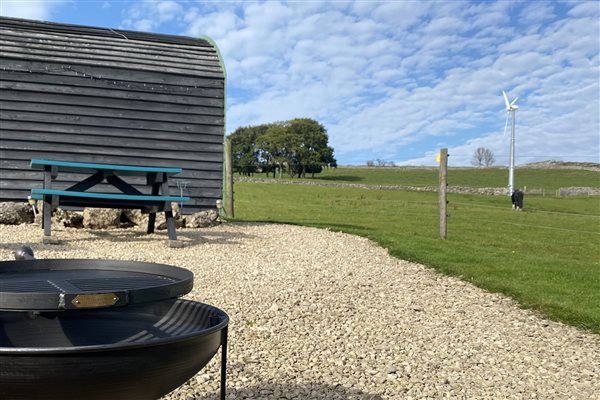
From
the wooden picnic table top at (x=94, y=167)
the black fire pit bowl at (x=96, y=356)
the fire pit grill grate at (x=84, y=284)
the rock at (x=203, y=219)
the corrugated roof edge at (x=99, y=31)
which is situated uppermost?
the corrugated roof edge at (x=99, y=31)

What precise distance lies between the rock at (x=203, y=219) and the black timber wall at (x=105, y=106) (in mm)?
1025

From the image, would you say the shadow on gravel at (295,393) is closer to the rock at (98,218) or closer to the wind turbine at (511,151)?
the rock at (98,218)

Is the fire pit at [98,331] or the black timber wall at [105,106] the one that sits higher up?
the black timber wall at [105,106]

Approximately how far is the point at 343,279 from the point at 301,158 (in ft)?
252

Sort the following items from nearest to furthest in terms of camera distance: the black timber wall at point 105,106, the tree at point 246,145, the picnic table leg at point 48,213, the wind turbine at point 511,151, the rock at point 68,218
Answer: the picnic table leg at point 48,213 → the rock at point 68,218 → the black timber wall at point 105,106 → the wind turbine at point 511,151 → the tree at point 246,145

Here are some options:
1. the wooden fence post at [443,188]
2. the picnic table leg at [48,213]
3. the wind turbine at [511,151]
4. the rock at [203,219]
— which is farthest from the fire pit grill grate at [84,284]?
the wind turbine at [511,151]

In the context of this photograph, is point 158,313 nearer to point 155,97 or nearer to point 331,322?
point 331,322

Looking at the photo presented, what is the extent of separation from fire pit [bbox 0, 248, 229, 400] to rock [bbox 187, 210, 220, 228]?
828 cm

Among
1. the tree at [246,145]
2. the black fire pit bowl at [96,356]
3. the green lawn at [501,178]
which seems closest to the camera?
the black fire pit bowl at [96,356]

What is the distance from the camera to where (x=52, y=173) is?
876 cm

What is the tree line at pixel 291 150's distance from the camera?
82225mm

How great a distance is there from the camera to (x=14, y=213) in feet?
34.1

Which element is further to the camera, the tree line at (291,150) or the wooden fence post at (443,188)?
the tree line at (291,150)

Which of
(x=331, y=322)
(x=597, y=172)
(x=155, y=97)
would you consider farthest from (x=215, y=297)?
(x=597, y=172)
